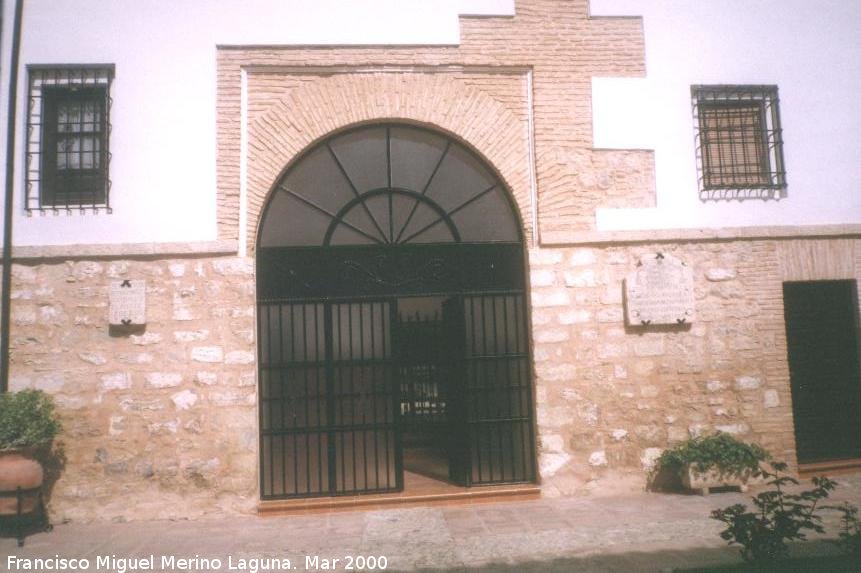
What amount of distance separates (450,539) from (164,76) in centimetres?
540

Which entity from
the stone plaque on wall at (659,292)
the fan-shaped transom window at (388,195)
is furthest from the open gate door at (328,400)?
the stone plaque on wall at (659,292)

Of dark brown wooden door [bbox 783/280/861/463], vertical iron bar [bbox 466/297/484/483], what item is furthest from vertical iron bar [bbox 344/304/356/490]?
dark brown wooden door [bbox 783/280/861/463]

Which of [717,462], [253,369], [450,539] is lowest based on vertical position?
[450,539]

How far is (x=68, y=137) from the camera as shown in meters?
6.15

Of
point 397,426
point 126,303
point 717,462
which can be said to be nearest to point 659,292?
point 717,462

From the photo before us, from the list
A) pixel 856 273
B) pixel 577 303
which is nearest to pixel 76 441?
pixel 577 303

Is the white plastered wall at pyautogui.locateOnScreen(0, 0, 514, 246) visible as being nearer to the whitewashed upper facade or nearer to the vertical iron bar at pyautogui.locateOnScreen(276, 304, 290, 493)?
the whitewashed upper facade

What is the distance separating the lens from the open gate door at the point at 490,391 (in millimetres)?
6137

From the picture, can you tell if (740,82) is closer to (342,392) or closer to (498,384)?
(498,384)

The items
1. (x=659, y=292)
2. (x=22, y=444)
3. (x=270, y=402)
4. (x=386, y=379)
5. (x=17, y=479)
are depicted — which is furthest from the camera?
(x=659, y=292)

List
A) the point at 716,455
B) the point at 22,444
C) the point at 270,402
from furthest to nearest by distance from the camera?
the point at 270,402
the point at 716,455
the point at 22,444

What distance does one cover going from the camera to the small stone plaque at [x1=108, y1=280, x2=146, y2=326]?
5730 mm

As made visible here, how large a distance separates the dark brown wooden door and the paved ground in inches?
35.5

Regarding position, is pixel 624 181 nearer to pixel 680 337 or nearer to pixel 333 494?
pixel 680 337
